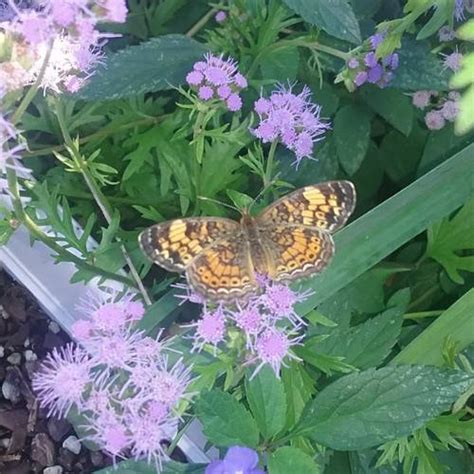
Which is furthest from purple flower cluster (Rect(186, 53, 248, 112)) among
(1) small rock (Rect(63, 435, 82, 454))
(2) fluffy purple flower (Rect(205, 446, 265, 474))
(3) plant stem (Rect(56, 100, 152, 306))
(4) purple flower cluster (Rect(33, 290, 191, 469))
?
(1) small rock (Rect(63, 435, 82, 454))

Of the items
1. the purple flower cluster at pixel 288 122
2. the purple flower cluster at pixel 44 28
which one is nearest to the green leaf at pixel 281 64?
the purple flower cluster at pixel 288 122

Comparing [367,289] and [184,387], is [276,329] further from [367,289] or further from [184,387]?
[367,289]

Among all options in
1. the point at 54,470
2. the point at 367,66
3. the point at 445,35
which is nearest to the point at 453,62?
the point at 445,35

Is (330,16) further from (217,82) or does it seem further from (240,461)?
(240,461)

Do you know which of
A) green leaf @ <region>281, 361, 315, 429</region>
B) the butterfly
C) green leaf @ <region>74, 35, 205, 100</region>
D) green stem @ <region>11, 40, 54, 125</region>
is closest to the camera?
green stem @ <region>11, 40, 54, 125</region>

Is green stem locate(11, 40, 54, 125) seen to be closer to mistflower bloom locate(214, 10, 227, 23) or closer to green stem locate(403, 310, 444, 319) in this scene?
mistflower bloom locate(214, 10, 227, 23)

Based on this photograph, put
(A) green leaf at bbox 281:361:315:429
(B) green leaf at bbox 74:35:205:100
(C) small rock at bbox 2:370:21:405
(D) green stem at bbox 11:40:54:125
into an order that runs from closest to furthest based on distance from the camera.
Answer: (D) green stem at bbox 11:40:54:125 → (A) green leaf at bbox 281:361:315:429 → (B) green leaf at bbox 74:35:205:100 → (C) small rock at bbox 2:370:21:405
